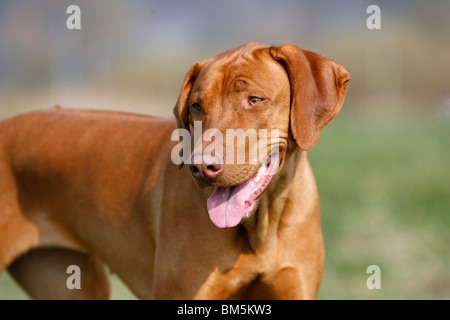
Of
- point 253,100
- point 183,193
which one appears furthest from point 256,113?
point 183,193

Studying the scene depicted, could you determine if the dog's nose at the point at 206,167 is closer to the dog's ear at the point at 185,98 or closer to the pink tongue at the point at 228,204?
the pink tongue at the point at 228,204

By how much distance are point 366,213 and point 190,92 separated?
6.44 meters

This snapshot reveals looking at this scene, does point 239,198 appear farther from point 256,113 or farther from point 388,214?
point 388,214

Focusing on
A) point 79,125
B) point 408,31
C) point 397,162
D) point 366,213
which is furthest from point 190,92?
point 408,31

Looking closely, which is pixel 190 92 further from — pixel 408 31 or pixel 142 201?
pixel 408 31

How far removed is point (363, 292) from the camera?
7.16m

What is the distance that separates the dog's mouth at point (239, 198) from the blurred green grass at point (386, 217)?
134 inches

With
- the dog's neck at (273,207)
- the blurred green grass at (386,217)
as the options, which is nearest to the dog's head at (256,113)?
the dog's neck at (273,207)

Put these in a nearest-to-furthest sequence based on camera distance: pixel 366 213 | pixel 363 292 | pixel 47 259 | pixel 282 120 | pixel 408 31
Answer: pixel 282 120 → pixel 47 259 → pixel 363 292 → pixel 366 213 → pixel 408 31

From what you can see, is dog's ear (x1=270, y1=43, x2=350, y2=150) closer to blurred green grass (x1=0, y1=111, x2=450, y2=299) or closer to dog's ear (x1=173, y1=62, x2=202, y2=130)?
dog's ear (x1=173, y1=62, x2=202, y2=130)

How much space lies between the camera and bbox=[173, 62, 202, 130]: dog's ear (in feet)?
13.0

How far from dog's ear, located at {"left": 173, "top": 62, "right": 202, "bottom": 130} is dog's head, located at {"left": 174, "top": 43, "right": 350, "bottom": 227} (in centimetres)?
10

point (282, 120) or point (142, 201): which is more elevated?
point (282, 120)

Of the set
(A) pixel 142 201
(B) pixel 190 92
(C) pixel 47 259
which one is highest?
(B) pixel 190 92
